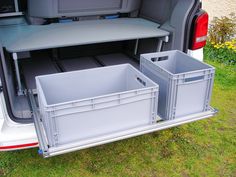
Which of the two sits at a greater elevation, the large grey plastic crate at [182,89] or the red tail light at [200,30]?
the red tail light at [200,30]

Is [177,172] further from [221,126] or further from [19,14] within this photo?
[19,14]

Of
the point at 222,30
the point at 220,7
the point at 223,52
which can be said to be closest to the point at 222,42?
the point at 222,30

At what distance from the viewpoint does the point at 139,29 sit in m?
2.71

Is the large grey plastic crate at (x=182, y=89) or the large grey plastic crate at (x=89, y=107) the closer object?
the large grey plastic crate at (x=89, y=107)

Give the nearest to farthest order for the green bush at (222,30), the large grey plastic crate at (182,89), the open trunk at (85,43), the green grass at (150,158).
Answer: the large grey plastic crate at (182,89) → the open trunk at (85,43) → the green grass at (150,158) → the green bush at (222,30)

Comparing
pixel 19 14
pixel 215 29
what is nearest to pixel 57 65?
pixel 19 14

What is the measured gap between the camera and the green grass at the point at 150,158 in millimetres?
2260

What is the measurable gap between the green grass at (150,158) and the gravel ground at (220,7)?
3.72 m

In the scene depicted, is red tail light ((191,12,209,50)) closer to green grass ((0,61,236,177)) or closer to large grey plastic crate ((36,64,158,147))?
large grey plastic crate ((36,64,158,147))

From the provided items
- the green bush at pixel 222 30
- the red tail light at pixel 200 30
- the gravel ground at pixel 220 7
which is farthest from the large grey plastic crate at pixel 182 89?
the gravel ground at pixel 220 7

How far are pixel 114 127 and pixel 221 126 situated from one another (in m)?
1.59

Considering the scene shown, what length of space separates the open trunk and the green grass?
21.0 inches

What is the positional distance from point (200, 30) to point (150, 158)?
113 centimetres

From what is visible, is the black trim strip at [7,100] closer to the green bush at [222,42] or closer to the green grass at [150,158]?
the green grass at [150,158]
